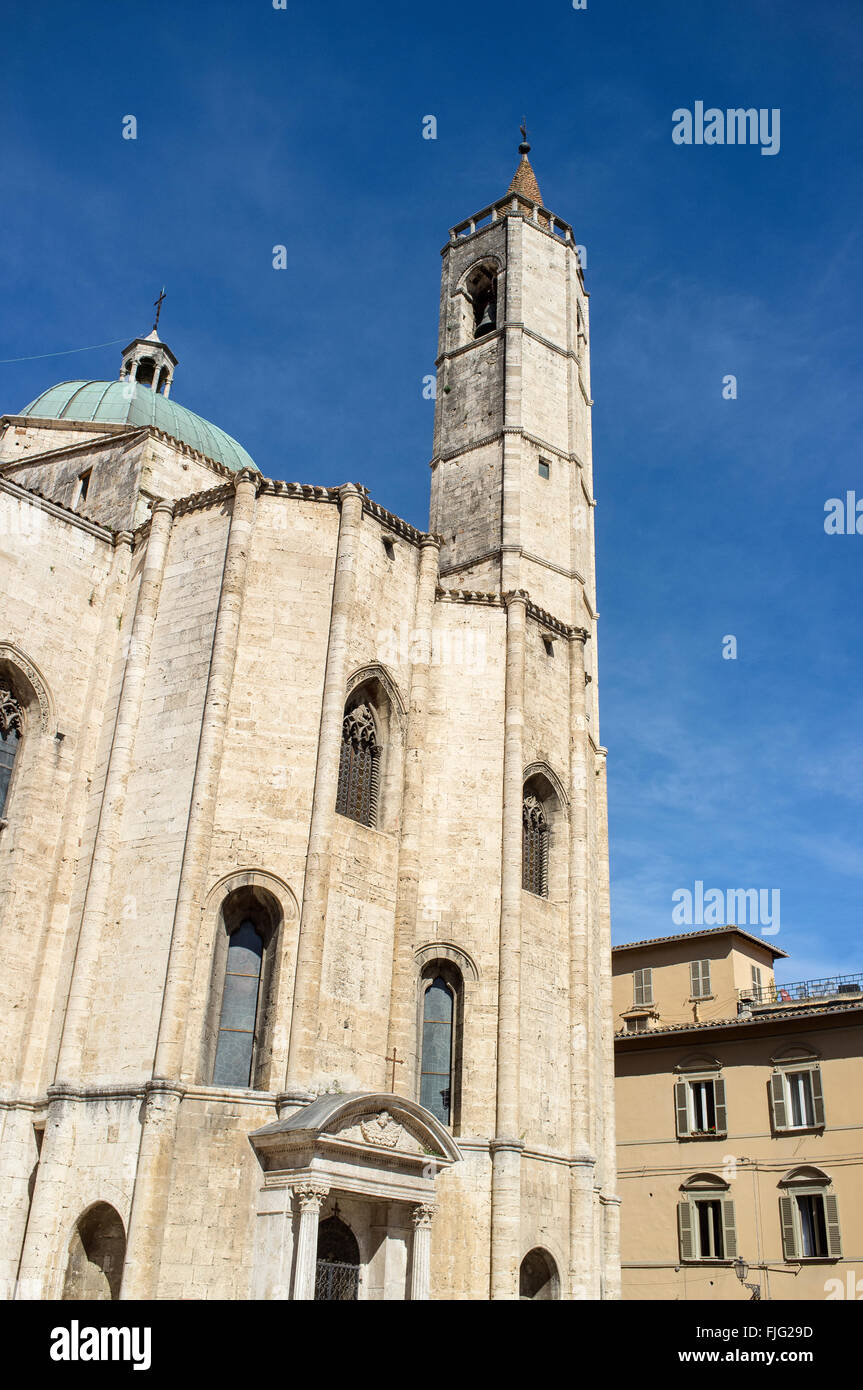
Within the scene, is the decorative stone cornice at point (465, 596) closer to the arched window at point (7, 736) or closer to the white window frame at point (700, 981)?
the arched window at point (7, 736)

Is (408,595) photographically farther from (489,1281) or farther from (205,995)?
(489,1281)

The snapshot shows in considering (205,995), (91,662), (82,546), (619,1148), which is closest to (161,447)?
(82,546)

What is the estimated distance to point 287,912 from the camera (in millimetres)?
16766

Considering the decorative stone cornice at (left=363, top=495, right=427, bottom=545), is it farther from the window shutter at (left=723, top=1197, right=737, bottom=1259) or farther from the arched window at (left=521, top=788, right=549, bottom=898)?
the window shutter at (left=723, top=1197, right=737, bottom=1259)

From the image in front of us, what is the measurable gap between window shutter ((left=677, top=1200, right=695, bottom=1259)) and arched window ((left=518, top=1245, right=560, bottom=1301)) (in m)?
9.42

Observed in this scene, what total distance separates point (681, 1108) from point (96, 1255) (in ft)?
52.8

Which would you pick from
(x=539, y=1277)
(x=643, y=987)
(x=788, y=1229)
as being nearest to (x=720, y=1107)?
(x=788, y=1229)

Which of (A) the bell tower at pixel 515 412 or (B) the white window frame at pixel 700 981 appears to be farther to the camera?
(B) the white window frame at pixel 700 981

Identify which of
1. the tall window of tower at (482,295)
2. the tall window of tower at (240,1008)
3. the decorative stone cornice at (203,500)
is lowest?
the tall window of tower at (240,1008)

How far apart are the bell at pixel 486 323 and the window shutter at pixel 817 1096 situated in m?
18.3

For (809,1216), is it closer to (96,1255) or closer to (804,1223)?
(804,1223)

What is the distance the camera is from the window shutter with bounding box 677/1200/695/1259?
84.7 ft

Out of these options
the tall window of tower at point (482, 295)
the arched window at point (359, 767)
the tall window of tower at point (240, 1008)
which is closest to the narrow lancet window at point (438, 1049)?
the arched window at point (359, 767)

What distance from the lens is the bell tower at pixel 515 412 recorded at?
24516mm
